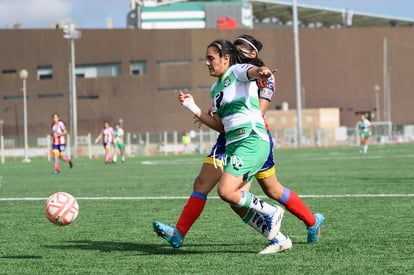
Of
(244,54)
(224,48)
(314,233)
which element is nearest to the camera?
(224,48)

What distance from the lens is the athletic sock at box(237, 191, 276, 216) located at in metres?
7.25

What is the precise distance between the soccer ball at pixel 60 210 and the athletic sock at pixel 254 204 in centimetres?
168

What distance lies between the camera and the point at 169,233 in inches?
295

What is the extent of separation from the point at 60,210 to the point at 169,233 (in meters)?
1.08

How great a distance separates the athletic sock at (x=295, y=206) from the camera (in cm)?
782

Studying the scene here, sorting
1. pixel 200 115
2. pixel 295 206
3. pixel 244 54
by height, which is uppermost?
pixel 244 54

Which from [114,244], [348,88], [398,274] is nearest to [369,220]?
[114,244]

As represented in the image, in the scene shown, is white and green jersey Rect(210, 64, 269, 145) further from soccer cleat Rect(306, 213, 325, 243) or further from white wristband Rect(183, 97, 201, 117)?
soccer cleat Rect(306, 213, 325, 243)

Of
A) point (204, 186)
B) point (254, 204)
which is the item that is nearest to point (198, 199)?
point (204, 186)

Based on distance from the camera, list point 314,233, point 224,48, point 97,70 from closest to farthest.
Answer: point 224,48
point 314,233
point 97,70

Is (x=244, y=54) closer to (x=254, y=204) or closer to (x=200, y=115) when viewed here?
(x=200, y=115)

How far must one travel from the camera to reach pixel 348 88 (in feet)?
293

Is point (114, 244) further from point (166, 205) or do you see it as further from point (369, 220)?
point (166, 205)

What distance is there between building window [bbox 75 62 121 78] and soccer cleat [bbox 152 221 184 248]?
244 feet
